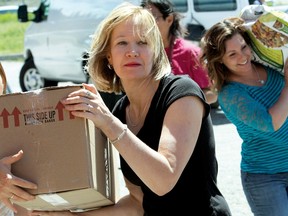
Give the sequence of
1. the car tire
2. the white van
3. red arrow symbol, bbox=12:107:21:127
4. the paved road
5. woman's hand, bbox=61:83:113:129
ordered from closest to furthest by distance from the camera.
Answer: woman's hand, bbox=61:83:113:129, red arrow symbol, bbox=12:107:21:127, the paved road, the white van, the car tire

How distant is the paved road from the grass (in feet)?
41.1

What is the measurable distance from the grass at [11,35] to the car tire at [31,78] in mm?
9019

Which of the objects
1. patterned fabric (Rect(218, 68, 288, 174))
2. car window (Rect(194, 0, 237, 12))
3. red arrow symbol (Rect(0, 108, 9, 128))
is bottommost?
car window (Rect(194, 0, 237, 12))

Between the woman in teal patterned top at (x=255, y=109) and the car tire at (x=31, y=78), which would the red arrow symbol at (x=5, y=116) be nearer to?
the woman in teal patterned top at (x=255, y=109)

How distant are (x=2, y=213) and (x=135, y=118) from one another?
736 millimetres

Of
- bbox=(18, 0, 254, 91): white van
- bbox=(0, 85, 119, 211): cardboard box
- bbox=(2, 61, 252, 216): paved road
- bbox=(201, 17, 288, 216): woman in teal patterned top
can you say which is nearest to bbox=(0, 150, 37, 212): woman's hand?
bbox=(0, 85, 119, 211): cardboard box

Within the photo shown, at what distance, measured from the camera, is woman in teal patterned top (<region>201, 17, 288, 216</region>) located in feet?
10.1

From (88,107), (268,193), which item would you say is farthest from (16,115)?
(268,193)

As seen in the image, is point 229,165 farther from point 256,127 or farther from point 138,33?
point 138,33

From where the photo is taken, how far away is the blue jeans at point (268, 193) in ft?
10.2

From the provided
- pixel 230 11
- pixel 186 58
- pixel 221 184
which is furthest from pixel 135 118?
pixel 230 11

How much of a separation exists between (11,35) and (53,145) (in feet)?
70.0

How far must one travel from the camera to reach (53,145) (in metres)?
2.06

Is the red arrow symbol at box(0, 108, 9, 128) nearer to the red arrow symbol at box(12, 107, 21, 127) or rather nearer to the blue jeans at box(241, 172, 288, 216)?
the red arrow symbol at box(12, 107, 21, 127)
